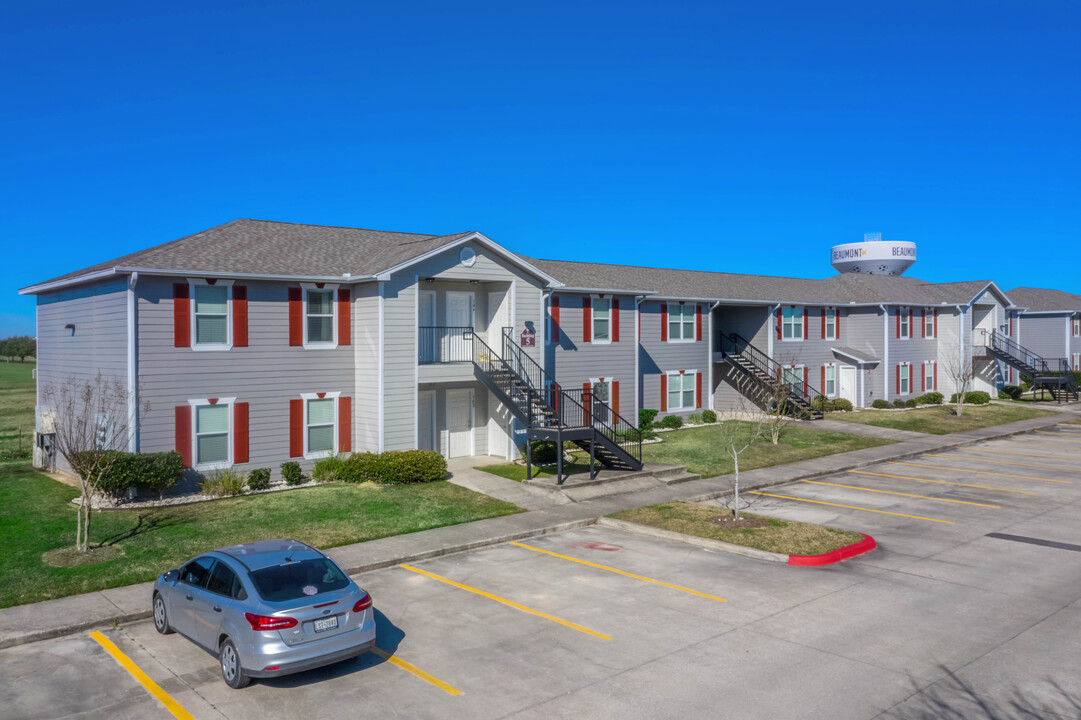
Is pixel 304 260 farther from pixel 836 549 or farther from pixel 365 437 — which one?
pixel 836 549

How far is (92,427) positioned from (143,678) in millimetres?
11571

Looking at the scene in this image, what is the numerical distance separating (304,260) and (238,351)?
143 inches

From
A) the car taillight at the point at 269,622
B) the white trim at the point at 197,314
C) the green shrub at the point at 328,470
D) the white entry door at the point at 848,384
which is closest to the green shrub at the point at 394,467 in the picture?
the green shrub at the point at 328,470

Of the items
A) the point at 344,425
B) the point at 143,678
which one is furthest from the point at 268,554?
the point at 344,425

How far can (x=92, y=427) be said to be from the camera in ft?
63.5

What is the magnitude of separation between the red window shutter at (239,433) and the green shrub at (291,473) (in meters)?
1.08

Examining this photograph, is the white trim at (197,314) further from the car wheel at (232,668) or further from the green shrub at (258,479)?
the car wheel at (232,668)

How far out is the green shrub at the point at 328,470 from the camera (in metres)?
21.9

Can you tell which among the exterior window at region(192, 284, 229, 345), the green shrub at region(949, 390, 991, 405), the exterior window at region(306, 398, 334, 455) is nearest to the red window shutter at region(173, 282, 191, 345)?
the exterior window at region(192, 284, 229, 345)

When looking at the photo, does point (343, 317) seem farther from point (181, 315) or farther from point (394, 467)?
point (394, 467)

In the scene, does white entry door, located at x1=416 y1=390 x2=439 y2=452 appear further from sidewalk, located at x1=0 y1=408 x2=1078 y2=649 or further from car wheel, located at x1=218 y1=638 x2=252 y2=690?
car wheel, located at x1=218 y1=638 x2=252 y2=690

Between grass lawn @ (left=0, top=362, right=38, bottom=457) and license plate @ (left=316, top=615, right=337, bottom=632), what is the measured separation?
23332mm

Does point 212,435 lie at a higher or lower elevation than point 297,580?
higher

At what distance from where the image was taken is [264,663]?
9008 millimetres
